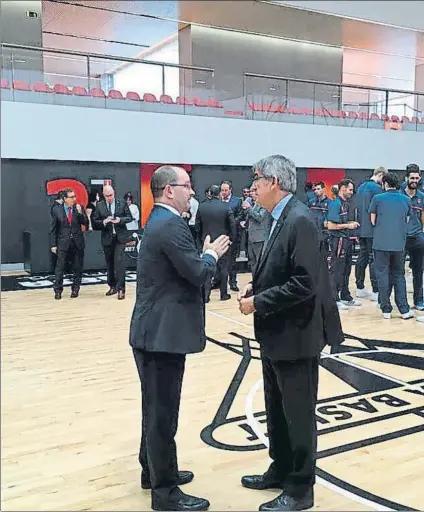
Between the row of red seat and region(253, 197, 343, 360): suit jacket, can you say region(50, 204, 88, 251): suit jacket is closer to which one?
the row of red seat

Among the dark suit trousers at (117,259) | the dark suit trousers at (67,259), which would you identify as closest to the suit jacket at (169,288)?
the dark suit trousers at (117,259)

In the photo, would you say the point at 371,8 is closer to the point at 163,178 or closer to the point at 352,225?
the point at 163,178

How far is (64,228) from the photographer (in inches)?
323

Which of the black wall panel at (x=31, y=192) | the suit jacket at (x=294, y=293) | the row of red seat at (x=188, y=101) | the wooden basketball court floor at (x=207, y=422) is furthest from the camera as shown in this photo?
the black wall panel at (x=31, y=192)

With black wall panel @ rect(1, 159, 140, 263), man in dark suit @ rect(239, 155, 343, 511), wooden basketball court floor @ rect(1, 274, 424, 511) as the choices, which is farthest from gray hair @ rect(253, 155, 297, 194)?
black wall panel @ rect(1, 159, 140, 263)

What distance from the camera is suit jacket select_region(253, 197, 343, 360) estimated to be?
2.47 m

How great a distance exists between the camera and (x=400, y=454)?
3330 mm

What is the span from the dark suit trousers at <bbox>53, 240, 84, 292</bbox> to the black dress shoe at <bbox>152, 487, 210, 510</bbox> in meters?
5.95

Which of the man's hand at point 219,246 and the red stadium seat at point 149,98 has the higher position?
the red stadium seat at point 149,98

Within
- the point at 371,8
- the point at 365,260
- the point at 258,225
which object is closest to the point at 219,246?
the point at 371,8

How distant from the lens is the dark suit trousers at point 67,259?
27.1ft

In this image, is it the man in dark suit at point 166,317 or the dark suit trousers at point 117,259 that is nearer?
the man in dark suit at point 166,317

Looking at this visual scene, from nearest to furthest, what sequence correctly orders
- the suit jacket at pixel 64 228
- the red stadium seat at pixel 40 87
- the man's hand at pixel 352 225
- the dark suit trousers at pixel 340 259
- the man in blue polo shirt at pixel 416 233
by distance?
1. the man in blue polo shirt at pixel 416 233
2. the man's hand at pixel 352 225
3. the dark suit trousers at pixel 340 259
4. the suit jacket at pixel 64 228
5. the red stadium seat at pixel 40 87

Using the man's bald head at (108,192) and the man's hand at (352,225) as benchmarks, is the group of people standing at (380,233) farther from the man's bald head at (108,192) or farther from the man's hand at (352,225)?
the man's bald head at (108,192)
